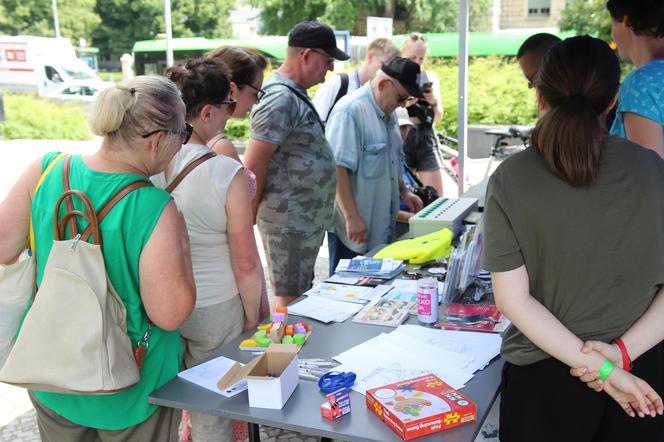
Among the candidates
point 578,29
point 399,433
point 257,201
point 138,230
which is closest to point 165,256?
point 138,230

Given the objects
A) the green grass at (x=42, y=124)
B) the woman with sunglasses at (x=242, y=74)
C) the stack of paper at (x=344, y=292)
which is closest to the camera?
the stack of paper at (x=344, y=292)

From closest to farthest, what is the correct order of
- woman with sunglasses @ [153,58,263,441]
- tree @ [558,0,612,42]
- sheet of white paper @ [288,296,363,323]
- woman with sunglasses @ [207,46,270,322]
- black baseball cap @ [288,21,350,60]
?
1. woman with sunglasses @ [153,58,263,441]
2. sheet of white paper @ [288,296,363,323]
3. woman with sunglasses @ [207,46,270,322]
4. black baseball cap @ [288,21,350,60]
5. tree @ [558,0,612,42]

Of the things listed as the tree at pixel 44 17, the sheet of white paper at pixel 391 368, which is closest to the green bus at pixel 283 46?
the tree at pixel 44 17

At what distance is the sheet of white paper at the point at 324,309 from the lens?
2084 millimetres

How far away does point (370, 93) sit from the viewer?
3.27m

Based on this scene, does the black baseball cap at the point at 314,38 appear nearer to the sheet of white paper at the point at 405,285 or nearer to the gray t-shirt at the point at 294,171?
the gray t-shirt at the point at 294,171

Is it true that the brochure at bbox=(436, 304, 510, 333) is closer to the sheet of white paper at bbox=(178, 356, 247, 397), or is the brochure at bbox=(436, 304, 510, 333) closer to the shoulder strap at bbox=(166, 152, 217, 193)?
the sheet of white paper at bbox=(178, 356, 247, 397)

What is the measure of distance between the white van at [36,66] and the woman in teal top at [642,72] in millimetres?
21707

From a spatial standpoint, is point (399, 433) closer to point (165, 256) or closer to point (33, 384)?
point (165, 256)

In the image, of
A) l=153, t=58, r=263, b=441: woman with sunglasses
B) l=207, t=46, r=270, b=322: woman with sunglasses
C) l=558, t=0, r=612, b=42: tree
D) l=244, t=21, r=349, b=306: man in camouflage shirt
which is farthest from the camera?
l=558, t=0, r=612, b=42: tree

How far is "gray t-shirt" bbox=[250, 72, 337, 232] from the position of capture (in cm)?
281

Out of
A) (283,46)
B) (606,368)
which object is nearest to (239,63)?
(606,368)

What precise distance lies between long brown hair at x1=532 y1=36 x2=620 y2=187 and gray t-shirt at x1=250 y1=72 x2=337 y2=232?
161 centimetres

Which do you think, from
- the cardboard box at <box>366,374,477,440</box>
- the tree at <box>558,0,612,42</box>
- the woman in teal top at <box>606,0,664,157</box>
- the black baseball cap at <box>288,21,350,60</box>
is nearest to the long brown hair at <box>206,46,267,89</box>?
the black baseball cap at <box>288,21,350,60</box>
